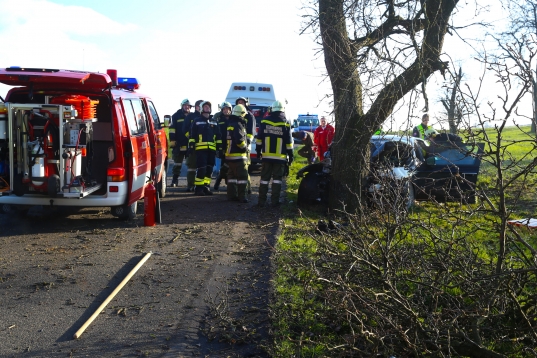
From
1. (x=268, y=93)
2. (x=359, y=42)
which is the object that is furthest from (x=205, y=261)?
(x=268, y=93)

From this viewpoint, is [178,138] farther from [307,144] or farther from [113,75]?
[113,75]

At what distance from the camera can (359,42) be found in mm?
9625

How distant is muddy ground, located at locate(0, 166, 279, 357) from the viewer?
5.21 m

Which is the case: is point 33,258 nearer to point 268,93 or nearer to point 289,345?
point 289,345

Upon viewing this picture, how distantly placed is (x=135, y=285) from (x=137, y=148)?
3.60 m

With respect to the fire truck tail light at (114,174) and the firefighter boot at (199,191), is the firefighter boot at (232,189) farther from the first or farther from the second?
the fire truck tail light at (114,174)

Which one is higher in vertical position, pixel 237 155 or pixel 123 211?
pixel 237 155

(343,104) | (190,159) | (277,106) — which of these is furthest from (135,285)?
(190,159)

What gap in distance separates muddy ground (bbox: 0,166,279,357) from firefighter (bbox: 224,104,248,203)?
6.36ft

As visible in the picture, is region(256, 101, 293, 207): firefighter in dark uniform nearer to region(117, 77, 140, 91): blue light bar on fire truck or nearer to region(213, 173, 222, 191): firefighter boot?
region(117, 77, 140, 91): blue light bar on fire truck

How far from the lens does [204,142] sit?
45.5 feet

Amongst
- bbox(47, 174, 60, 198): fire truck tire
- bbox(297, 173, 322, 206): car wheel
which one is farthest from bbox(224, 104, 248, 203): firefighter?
bbox(47, 174, 60, 198): fire truck tire

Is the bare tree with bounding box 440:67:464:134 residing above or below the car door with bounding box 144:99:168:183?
above

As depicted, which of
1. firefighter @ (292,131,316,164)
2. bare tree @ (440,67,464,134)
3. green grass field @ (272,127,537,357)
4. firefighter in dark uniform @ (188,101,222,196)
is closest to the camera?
green grass field @ (272,127,537,357)
